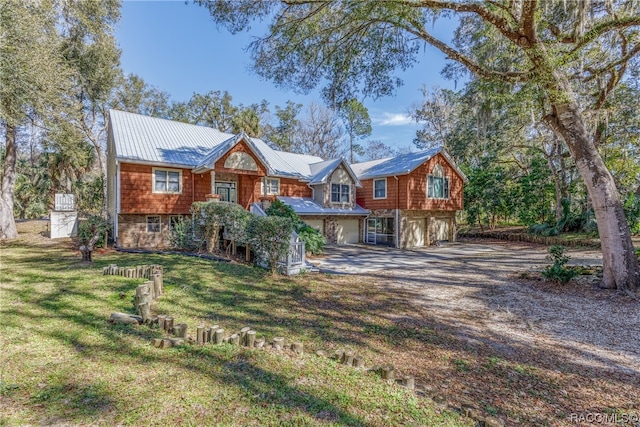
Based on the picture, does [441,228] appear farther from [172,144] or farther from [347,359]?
[347,359]

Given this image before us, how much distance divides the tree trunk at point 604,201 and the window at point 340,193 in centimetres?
1195

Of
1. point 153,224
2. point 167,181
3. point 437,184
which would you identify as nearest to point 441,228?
point 437,184

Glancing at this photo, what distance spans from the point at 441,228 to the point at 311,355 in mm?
19386

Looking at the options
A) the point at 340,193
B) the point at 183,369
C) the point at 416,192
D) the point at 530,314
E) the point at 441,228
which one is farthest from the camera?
the point at 441,228

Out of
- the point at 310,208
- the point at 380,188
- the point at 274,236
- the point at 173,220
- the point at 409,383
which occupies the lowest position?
the point at 409,383

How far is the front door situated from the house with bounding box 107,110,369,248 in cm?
5

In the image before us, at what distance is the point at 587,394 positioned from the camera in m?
3.79

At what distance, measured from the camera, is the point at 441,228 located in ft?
70.4

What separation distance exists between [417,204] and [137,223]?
594 inches

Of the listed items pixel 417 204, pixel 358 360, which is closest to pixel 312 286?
pixel 358 360

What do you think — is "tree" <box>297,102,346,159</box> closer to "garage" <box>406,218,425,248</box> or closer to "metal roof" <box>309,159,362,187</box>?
"metal roof" <box>309,159,362,187</box>

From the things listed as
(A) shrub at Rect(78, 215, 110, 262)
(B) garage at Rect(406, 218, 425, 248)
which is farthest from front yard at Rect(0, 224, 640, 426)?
(B) garage at Rect(406, 218, 425, 248)

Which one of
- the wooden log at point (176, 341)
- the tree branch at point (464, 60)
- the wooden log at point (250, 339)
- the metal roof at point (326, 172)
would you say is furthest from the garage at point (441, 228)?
the wooden log at point (176, 341)

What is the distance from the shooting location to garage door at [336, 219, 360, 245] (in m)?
19.5
